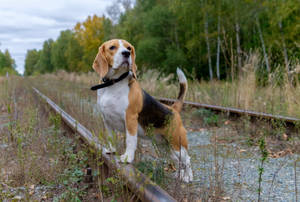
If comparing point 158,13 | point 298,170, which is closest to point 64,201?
point 298,170

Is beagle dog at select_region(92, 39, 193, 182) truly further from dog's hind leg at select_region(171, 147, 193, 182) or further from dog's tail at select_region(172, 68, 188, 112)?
dog's tail at select_region(172, 68, 188, 112)

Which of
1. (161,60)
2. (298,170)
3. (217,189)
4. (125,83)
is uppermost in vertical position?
(161,60)

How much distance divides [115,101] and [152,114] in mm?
466

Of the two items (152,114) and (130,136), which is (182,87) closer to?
(152,114)

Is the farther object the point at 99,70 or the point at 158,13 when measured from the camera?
the point at 158,13

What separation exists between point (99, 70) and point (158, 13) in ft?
68.7

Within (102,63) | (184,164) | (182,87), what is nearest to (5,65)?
(182,87)

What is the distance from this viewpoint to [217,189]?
2172mm

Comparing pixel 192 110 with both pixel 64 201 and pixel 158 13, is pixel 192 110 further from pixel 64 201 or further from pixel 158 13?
pixel 158 13

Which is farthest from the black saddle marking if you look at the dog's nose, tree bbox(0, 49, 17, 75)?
tree bbox(0, 49, 17, 75)

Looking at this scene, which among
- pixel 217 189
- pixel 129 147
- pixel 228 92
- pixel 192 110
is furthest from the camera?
pixel 228 92

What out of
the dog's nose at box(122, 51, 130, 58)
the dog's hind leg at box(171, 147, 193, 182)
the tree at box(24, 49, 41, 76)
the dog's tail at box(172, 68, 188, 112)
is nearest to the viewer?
the dog's nose at box(122, 51, 130, 58)

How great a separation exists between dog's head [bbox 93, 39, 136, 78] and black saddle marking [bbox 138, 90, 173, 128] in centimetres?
37

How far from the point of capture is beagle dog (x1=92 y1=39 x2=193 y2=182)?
8.21 feet
